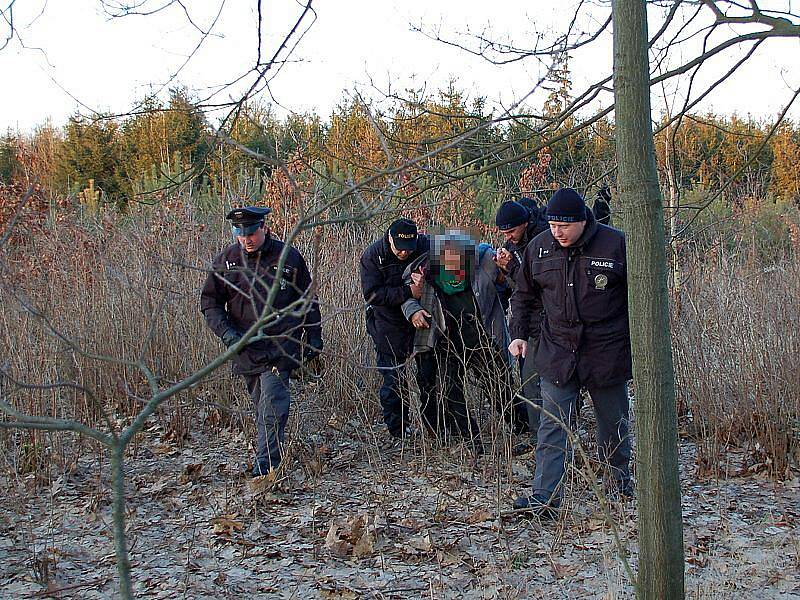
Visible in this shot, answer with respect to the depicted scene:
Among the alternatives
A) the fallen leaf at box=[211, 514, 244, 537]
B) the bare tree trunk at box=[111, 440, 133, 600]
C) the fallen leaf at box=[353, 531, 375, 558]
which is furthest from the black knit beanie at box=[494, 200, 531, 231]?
the bare tree trunk at box=[111, 440, 133, 600]

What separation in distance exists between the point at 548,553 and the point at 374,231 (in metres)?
4.63

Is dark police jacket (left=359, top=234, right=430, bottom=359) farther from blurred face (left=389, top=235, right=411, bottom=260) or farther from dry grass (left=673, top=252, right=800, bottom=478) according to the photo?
dry grass (left=673, top=252, right=800, bottom=478)

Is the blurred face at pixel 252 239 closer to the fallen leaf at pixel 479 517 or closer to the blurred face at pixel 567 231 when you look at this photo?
the blurred face at pixel 567 231

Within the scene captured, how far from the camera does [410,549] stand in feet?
15.0

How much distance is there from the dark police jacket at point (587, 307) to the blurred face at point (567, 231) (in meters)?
0.04

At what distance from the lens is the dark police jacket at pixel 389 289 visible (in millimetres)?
6102

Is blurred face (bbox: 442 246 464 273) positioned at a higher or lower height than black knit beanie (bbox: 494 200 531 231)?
lower

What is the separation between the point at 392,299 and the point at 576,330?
1743 millimetres

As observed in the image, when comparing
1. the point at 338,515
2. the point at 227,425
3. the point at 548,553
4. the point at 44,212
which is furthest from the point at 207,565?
the point at 44,212

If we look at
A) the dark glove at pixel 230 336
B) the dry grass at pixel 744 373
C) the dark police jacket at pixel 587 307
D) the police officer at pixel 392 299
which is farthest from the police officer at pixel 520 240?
the dark glove at pixel 230 336

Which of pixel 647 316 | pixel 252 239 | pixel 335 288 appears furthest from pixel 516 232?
pixel 647 316

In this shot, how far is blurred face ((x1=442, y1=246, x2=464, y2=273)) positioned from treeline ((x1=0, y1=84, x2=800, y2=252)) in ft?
1.27

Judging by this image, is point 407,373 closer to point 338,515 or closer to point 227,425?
point 338,515

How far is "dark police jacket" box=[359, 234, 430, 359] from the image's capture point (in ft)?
20.0
